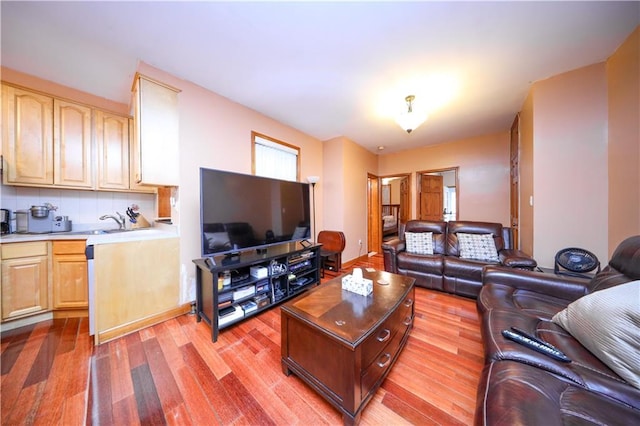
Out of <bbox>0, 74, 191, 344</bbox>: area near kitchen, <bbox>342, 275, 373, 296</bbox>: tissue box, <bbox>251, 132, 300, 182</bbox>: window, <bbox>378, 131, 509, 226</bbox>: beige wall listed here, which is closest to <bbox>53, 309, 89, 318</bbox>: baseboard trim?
<bbox>0, 74, 191, 344</bbox>: area near kitchen

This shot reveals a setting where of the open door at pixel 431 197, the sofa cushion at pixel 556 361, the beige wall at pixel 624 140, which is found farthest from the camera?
the open door at pixel 431 197

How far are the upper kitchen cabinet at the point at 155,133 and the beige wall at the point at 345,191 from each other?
2549 mm

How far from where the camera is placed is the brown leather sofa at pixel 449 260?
245 centimetres

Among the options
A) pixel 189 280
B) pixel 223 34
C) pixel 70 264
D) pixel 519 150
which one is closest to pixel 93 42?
pixel 223 34

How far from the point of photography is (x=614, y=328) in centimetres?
87

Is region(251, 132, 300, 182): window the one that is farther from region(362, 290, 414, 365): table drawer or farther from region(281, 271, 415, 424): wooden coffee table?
region(362, 290, 414, 365): table drawer

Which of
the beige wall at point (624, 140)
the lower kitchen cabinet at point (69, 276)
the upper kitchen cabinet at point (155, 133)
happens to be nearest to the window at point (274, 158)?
the upper kitchen cabinet at point (155, 133)

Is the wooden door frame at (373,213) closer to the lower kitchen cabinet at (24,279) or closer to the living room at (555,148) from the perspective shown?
the living room at (555,148)

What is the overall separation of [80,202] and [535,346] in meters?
4.27

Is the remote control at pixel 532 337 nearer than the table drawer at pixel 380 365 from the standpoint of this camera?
Yes

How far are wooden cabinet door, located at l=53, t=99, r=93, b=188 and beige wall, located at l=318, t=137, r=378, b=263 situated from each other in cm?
330

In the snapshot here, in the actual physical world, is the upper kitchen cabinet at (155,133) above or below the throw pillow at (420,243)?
above

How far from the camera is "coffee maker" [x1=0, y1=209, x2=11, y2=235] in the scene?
78.4 inches

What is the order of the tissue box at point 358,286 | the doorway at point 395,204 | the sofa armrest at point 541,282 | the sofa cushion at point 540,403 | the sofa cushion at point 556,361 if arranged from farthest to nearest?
1. the doorway at point 395,204
2. the tissue box at point 358,286
3. the sofa armrest at point 541,282
4. the sofa cushion at point 556,361
5. the sofa cushion at point 540,403
